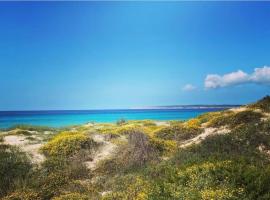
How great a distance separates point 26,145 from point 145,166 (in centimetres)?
956

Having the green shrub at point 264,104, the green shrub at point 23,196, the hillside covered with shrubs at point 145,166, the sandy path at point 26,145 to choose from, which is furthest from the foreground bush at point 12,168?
the green shrub at point 264,104

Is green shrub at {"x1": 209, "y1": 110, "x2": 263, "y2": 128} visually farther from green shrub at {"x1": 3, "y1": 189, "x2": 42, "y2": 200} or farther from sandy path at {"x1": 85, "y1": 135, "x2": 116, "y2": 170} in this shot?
green shrub at {"x1": 3, "y1": 189, "x2": 42, "y2": 200}

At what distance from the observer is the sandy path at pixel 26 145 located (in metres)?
18.2

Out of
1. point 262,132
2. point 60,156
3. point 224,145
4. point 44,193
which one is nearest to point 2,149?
point 60,156

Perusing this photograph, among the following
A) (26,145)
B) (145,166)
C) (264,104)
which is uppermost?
(264,104)

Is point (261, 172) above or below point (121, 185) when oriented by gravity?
above

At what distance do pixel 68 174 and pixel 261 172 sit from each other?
806cm

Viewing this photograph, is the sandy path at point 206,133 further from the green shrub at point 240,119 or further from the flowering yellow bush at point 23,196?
Result: the flowering yellow bush at point 23,196

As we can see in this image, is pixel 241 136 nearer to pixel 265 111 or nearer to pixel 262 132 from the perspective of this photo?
pixel 262 132

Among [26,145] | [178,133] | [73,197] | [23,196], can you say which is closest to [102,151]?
[26,145]

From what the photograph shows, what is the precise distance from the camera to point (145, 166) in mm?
15328

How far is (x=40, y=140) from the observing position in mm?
23906

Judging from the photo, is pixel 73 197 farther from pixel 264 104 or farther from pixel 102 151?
pixel 264 104

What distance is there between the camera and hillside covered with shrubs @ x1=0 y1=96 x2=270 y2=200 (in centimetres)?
972
